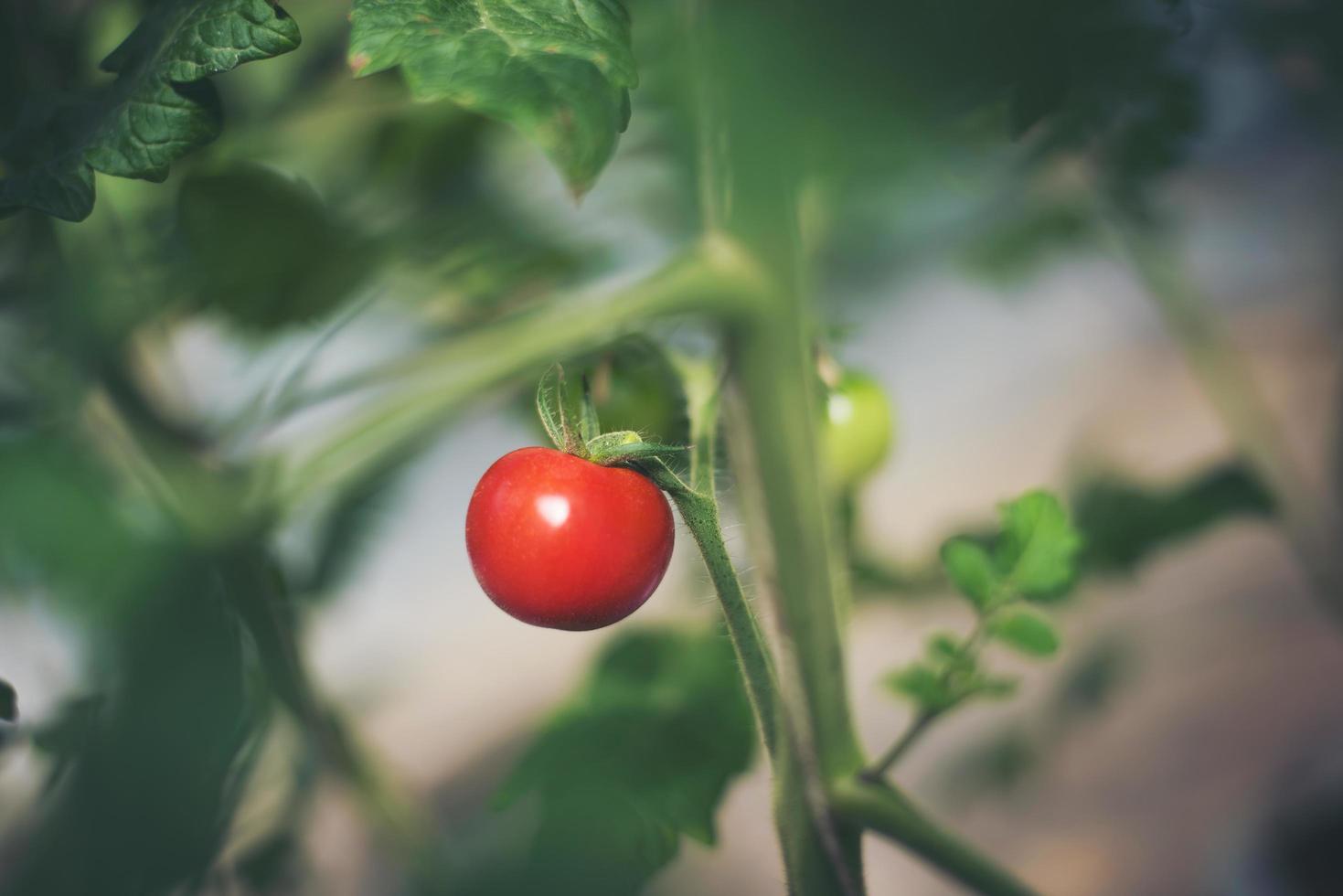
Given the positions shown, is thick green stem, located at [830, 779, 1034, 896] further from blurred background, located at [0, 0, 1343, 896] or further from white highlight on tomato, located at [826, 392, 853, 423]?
white highlight on tomato, located at [826, 392, 853, 423]

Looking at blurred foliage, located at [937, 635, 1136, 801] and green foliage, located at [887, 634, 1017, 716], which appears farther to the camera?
blurred foliage, located at [937, 635, 1136, 801]

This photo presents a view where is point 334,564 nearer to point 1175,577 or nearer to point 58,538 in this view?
point 58,538

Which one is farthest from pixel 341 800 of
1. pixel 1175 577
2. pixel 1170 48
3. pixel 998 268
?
pixel 1175 577

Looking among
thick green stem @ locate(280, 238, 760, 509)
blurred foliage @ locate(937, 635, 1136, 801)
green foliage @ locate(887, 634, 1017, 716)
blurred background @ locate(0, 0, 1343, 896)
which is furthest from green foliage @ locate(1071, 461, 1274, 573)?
thick green stem @ locate(280, 238, 760, 509)

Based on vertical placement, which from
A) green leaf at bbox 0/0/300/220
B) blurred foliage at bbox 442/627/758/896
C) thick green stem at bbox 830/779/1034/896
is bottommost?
blurred foliage at bbox 442/627/758/896

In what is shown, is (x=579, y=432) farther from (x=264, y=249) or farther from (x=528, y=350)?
(x=264, y=249)

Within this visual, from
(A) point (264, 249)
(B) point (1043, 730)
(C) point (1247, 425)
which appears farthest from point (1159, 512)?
(A) point (264, 249)
